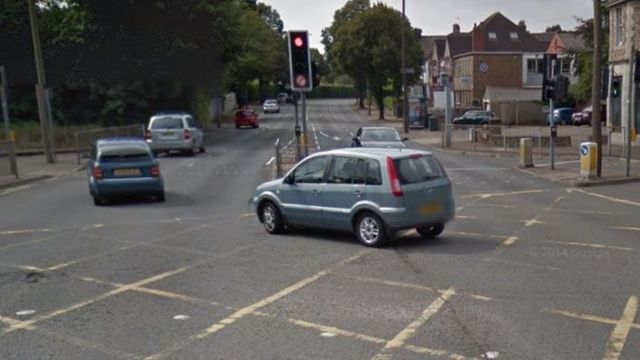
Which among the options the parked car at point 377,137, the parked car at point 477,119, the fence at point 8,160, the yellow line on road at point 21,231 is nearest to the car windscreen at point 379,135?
the parked car at point 377,137

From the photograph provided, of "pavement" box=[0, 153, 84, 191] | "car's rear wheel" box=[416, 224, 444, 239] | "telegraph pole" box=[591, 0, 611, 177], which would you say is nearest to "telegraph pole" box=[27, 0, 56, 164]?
"pavement" box=[0, 153, 84, 191]

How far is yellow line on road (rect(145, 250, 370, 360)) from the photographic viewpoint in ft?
20.2

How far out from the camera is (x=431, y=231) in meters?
11.7

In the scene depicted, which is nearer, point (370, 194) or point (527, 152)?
point (370, 194)

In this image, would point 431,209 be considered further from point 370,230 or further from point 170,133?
point 170,133

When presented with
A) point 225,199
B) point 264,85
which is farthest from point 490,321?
point 264,85

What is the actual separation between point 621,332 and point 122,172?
12707 mm

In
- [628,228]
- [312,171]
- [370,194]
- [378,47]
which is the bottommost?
[628,228]

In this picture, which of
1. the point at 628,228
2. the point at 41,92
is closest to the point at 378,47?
the point at 41,92

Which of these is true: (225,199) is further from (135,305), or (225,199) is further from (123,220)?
(135,305)

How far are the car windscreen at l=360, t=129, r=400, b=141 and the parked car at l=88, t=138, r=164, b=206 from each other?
10.5 meters

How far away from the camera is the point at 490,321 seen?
6832 millimetres

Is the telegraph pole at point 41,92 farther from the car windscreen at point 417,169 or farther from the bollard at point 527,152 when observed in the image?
the car windscreen at point 417,169

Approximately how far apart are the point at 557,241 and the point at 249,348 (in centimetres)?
669
